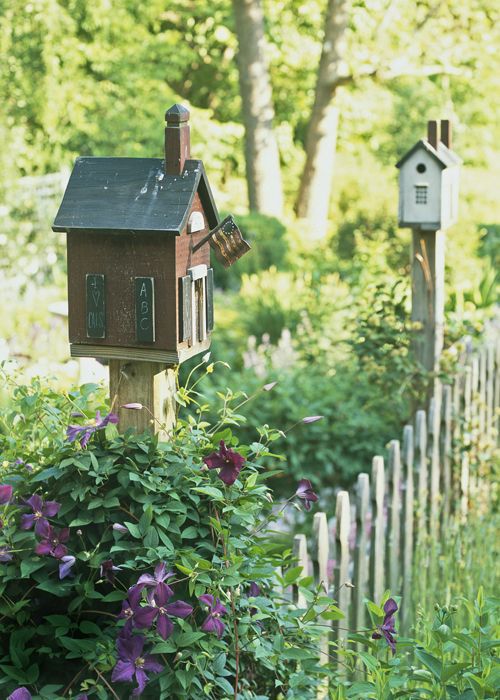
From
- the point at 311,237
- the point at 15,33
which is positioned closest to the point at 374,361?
the point at 311,237

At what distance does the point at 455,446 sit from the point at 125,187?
2663mm

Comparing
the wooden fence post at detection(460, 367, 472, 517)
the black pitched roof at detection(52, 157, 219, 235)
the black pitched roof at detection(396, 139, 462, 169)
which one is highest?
the black pitched roof at detection(396, 139, 462, 169)

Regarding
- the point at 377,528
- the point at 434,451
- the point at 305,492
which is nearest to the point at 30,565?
the point at 305,492

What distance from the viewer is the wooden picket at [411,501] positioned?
9.92 ft

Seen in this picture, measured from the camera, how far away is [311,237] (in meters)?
13.2

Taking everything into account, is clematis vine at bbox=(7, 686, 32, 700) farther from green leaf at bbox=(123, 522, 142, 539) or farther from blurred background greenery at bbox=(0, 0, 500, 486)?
blurred background greenery at bbox=(0, 0, 500, 486)

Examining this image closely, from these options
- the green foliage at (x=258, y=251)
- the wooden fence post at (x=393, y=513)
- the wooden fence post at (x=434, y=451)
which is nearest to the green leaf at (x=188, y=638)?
the wooden fence post at (x=393, y=513)

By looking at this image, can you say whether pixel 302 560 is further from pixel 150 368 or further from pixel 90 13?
pixel 90 13

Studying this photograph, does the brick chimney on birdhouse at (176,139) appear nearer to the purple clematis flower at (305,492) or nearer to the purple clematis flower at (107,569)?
the purple clematis flower at (305,492)

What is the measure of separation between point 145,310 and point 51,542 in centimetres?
56

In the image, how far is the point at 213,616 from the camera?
192 centimetres

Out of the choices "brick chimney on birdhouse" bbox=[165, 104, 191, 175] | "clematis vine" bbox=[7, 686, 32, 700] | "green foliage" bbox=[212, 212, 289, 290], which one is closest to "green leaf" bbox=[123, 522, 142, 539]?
"clematis vine" bbox=[7, 686, 32, 700]

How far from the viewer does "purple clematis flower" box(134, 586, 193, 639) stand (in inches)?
73.3

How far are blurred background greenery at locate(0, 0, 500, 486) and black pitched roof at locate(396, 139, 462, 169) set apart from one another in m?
0.59
